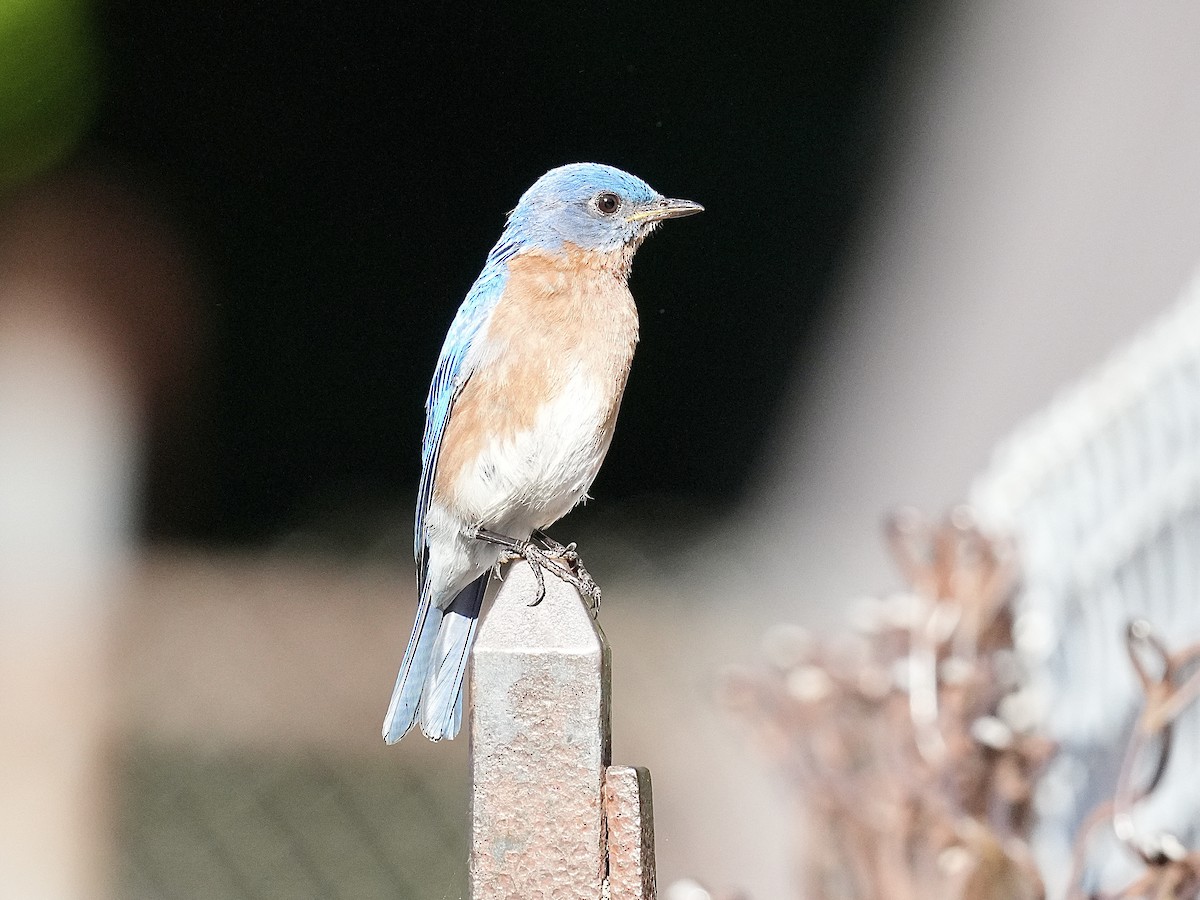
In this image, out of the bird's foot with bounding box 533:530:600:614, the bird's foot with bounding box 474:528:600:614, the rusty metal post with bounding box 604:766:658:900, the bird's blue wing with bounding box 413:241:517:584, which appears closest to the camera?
the rusty metal post with bounding box 604:766:658:900

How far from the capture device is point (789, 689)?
255 centimetres

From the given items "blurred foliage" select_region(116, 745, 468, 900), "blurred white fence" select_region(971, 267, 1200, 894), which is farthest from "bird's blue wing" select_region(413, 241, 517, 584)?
"blurred foliage" select_region(116, 745, 468, 900)

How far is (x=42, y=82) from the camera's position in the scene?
4.35 m

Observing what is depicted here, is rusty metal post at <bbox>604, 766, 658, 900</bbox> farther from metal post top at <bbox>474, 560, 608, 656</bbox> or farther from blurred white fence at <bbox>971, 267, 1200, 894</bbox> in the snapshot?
blurred white fence at <bbox>971, 267, 1200, 894</bbox>

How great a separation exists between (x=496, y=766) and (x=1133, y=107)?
13.5 feet

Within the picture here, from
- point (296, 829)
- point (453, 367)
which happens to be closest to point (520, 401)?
point (453, 367)

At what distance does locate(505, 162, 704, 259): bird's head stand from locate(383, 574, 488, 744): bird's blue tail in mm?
583

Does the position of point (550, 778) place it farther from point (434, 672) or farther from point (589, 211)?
point (589, 211)

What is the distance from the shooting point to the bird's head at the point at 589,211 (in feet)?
7.36

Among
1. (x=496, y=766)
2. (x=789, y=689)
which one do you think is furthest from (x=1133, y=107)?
(x=496, y=766)

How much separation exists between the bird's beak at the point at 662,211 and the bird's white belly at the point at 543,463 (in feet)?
1.10

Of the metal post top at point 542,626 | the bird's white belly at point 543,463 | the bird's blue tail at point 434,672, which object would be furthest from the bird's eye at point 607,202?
the metal post top at point 542,626

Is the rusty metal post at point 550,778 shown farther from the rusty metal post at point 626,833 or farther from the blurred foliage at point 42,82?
the blurred foliage at point 42,82

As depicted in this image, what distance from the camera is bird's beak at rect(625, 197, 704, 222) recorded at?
2213mm
